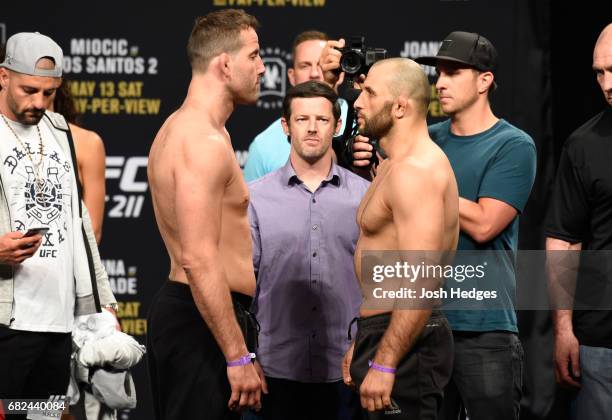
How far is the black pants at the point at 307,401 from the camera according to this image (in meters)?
4.11

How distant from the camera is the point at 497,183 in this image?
3955 millimetres

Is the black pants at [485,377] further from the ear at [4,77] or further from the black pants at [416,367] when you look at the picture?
the ear at [4,77]

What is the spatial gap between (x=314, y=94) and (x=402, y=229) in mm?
1074

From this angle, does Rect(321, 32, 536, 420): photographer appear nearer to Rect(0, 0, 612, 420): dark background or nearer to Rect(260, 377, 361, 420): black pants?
Rect(260, 377, 361, 420): black pants

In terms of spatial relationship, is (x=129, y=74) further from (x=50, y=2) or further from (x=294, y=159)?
(x=294, y=159)

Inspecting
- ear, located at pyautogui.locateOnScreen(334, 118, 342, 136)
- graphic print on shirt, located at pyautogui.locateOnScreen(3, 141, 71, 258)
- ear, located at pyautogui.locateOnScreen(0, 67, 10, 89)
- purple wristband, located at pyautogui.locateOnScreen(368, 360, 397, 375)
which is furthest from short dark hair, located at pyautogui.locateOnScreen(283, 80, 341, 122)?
purple wristband, located at pyautogui.locateOnScreen(368, 360, 397, 375)

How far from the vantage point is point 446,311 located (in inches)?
154

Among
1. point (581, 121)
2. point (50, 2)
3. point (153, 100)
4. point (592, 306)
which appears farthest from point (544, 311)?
point (50, 2)

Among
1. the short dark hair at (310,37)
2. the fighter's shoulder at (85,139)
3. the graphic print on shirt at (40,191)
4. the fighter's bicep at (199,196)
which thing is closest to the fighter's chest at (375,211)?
the fighter's bicep at (199,196)

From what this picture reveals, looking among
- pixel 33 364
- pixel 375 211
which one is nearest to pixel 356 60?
pixel 375 211

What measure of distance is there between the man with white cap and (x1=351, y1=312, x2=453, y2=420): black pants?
0.93 metres

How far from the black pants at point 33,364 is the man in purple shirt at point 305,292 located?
0.80 meters

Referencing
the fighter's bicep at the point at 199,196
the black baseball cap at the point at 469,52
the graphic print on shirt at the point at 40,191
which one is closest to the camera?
the fighter's bicep at the point at 199,196

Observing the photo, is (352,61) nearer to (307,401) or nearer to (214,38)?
(214,38)
